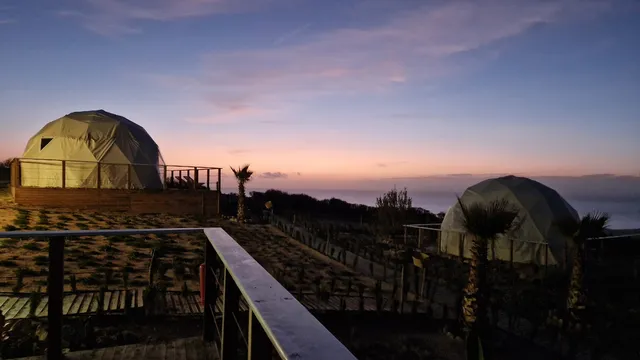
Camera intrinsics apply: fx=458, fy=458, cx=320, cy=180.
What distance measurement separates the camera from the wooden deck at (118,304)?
259 inches

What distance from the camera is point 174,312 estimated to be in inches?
283

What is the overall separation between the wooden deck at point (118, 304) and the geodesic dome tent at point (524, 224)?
295 inches

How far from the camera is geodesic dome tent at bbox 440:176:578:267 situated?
1549 centimetres

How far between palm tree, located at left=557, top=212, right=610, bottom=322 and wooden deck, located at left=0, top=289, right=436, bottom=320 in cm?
269

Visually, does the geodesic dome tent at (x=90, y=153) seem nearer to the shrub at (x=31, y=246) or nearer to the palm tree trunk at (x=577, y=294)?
the shrub at (x=31, y=246)

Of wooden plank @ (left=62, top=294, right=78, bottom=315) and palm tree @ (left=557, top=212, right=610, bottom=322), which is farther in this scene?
palm tree @ (left=557, top=212, right=610, bottom=322)

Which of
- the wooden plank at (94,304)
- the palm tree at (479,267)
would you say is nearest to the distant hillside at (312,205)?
the wooden plank at (94,304)

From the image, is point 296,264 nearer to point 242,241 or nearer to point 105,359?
point 242,241

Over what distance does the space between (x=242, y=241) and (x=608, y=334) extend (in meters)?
10.7

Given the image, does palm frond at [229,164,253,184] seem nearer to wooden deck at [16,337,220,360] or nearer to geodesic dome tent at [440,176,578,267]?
geodesic dome tent at [440,176,578,267]

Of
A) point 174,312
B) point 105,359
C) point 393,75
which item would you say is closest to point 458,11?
point 393,75

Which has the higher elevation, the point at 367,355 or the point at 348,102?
the point at 348,102

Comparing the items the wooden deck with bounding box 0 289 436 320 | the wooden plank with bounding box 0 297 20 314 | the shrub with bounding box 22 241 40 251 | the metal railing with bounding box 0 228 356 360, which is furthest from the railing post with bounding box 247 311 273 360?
the shrub with bounding box 22 241 40 251

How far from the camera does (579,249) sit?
28.4 feet
